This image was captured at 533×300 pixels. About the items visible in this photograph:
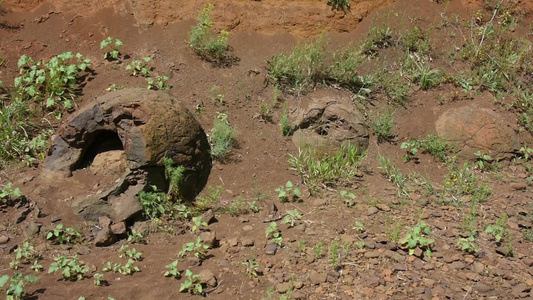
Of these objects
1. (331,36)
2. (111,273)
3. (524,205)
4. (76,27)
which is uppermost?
(76,27)

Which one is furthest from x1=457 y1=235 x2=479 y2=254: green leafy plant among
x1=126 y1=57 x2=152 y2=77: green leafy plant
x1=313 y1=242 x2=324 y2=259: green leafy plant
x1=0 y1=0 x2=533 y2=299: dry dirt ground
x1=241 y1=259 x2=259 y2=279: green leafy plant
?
x1=126 y1=57 x2=152 y2=77: green leafy plant

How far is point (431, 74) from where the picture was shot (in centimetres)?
706

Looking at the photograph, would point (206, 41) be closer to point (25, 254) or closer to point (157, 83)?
point (157, 83)

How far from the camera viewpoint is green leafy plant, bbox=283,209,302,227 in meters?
5.17

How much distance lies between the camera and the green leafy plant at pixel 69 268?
447 centimetres

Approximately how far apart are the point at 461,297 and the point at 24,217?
12.3 ft

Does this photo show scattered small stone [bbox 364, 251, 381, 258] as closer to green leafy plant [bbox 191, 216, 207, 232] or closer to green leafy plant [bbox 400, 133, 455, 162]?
green leafy plant [bbox 191, 216, 207, 232]

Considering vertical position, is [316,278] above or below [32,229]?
below

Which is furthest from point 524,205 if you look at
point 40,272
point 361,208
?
point 40,272

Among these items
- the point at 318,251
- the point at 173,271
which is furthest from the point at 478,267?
the point at 173,271

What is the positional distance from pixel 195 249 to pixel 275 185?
1319mm

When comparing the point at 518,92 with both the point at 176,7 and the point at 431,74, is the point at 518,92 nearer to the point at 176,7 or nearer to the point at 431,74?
the point at 431,74

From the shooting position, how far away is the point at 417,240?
489 centimetres

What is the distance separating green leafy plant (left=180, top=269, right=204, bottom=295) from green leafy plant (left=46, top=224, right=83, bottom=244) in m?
Result: 1.16
